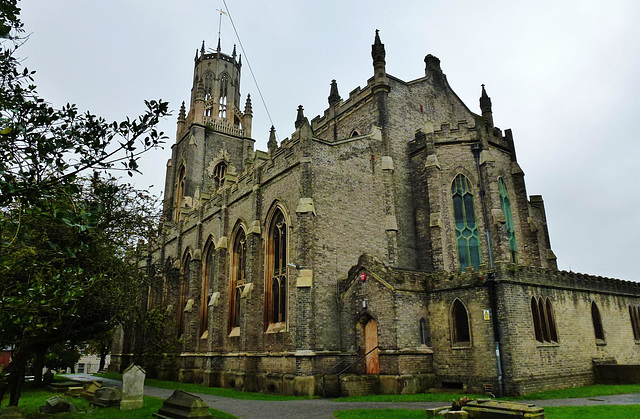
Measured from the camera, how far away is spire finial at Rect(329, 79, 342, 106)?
100.0 ft

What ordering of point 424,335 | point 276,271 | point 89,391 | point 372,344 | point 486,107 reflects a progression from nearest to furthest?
point 424,335
point 372,344
point 89,391
point 276,271
point 486,107

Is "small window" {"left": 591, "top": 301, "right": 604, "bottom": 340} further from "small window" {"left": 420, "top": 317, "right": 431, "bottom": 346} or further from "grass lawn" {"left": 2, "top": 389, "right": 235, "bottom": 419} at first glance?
"grass lawn" {"left": 2, "top": 389, "right": 235, "bottom": 419}

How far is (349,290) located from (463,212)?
7441 mm

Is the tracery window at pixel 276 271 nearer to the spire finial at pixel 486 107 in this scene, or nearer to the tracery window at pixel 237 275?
the tracery window at pixel 237 275

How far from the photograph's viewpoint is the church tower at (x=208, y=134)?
4228cm

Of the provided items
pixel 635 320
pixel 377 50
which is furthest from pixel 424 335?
pixel 377 50

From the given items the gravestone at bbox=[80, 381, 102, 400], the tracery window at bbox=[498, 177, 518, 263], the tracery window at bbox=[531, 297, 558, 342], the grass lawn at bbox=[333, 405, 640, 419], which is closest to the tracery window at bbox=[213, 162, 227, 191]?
the gravestone at bbox=[80, 381, 102, 400]

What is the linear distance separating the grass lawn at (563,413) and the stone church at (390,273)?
12.4 ft

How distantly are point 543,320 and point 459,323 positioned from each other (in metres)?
3.19

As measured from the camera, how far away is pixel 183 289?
33.0 meters

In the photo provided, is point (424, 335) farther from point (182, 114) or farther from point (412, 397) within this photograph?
point (182, 114)

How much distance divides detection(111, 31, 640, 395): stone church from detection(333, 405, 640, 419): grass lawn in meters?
3.77

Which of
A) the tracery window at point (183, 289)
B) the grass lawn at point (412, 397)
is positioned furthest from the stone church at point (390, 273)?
the tracery window at point (183, 289)

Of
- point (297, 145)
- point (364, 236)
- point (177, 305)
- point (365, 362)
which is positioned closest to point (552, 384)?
point (365, 362)
